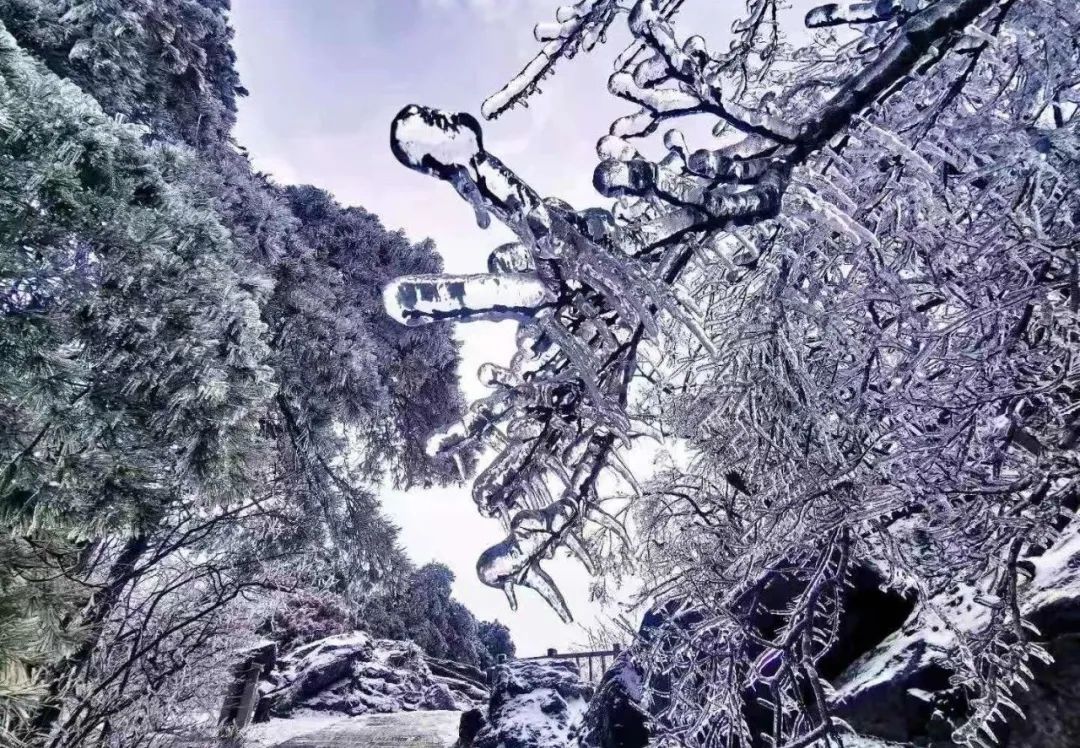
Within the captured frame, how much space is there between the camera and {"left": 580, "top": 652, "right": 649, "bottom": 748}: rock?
5.11m

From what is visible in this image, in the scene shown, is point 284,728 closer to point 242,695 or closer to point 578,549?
point 242,695

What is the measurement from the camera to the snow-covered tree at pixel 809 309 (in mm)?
1106

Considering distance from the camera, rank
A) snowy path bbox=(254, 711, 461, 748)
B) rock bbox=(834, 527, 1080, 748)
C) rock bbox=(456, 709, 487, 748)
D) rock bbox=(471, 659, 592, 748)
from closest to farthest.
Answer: rock bbox=(834, 527, 1080, 748) < rock bbox=(471, 659, 592, 748) < rock bbox=(456, 709, 487, 748) < snowy path bbox=(254, 711, 461, 748)

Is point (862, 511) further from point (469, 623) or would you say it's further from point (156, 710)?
point (469, 623)

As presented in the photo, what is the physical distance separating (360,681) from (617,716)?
8.41m

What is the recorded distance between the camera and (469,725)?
6.94m

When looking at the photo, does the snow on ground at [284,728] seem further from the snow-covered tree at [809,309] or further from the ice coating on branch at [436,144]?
the ice coating on branch at [436,144]

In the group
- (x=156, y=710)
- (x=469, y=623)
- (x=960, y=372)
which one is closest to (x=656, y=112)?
(x=960, y=372)

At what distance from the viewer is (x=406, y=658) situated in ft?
39.9

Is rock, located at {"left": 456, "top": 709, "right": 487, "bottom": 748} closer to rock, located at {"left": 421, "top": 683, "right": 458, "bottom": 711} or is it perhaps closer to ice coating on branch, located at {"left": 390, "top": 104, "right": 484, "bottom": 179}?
rock, located at {"left": 421, "top": 683, "right": 458, "bottom": 711}

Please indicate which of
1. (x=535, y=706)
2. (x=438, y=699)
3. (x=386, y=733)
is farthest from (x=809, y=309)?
(x=438, y=699)

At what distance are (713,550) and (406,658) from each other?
445 inches

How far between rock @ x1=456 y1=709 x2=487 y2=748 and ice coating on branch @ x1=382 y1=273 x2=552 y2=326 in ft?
23.7

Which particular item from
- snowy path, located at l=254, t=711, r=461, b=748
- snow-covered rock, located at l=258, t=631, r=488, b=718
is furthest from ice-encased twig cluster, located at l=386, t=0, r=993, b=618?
snow-covered rock, located at l=258, t=631, r=488, b=718
